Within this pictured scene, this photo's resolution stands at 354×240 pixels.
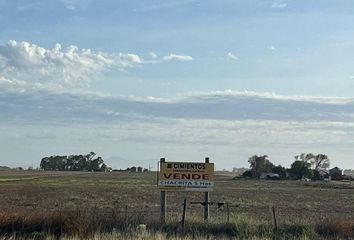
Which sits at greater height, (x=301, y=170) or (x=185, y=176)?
(x=301, y=170)

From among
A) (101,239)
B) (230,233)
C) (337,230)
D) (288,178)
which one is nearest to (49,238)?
(101,239)

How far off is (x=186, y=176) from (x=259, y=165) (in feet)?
507

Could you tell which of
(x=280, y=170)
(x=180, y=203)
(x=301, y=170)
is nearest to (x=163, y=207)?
(x=180, y=203)

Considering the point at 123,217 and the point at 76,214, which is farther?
the point at 123,217

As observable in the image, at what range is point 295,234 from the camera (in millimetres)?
21297

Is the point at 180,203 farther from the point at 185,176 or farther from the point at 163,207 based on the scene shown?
the point at 163,207

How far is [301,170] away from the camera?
16688cm

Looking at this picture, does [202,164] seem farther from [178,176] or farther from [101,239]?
[101,239]

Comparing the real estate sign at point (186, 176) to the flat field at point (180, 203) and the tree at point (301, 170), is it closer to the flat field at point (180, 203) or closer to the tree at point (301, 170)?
the flat field at point (180, 203)

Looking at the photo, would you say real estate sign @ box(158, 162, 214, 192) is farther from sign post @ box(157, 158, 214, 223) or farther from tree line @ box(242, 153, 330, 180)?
tree line @ box(242, 153, 330, 180)

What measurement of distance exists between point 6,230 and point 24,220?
2.95ft

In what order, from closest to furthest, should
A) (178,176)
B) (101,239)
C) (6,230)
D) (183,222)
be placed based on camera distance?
(101,239) < (6,230) < (183,222) < (178,176)

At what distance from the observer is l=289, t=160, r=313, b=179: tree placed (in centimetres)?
16675

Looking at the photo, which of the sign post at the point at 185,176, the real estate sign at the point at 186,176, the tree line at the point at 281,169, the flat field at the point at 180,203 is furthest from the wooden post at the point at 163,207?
the tree line at the point at 281,169
